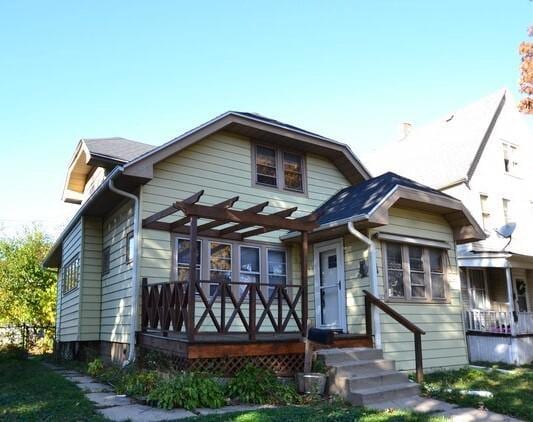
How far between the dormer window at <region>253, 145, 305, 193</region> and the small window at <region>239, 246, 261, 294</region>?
1.61 meters

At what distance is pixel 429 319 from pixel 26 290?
19831mm

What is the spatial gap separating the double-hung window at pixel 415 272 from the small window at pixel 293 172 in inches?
109

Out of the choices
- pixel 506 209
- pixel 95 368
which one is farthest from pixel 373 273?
pixel 506 209

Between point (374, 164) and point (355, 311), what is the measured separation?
1353 centimetres

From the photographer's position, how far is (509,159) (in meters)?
18.6

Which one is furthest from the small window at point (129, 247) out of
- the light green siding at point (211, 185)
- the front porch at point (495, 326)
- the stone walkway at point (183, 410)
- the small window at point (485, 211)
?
the small window at point (485, 211)

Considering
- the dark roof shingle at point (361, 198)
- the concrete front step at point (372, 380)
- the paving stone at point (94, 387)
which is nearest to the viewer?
the concrete front step at point (372, 380)

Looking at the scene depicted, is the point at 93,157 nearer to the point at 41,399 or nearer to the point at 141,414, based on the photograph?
the point at 41,399

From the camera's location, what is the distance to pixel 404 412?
6219 millimetres

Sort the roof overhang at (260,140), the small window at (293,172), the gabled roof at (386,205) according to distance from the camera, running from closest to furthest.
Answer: the roof overhang at (260,140), the gabled roof at (386,205), the small window at (293,172)

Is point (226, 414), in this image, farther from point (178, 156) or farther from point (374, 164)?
point (374, 164)

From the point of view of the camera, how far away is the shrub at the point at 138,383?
7.07 meters

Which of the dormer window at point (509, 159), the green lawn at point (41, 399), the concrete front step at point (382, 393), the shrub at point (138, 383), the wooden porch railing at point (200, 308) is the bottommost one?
the concrete front step at point (382, 393)

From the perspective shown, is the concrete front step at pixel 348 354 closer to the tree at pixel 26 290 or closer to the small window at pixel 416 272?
the small window at pixel 416 272
